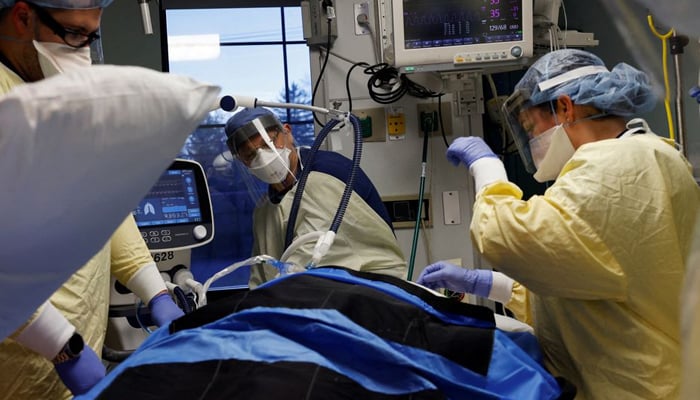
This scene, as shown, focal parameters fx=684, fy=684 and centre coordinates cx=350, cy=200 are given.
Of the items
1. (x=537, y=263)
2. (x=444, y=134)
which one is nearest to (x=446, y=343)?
(x=537, y=263)

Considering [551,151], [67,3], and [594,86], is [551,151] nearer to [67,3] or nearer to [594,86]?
[594,86]

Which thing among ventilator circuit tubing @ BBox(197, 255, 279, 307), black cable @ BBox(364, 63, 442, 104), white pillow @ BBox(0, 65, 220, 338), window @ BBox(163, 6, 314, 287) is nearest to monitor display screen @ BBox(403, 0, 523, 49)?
black cable @ BBox(364, 63, 442, 104)

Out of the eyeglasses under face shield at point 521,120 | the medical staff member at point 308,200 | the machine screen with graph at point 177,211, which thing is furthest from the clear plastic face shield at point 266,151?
the eyeglasses under face shield at point 521,120

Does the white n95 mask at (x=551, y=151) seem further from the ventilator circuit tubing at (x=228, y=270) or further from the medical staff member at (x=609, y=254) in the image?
the ventilator circuit tubing at (x=228, y=270)

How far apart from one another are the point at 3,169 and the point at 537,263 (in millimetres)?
969

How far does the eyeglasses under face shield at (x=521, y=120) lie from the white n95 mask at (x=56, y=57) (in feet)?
3.35

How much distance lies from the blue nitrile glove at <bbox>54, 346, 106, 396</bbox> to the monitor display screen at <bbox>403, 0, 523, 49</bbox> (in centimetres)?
187

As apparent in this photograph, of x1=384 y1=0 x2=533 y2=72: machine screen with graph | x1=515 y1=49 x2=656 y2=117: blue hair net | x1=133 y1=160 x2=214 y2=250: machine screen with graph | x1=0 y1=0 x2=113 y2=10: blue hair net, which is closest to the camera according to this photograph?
x1=0 y1=0 x2=113 y2=10: blue hair net

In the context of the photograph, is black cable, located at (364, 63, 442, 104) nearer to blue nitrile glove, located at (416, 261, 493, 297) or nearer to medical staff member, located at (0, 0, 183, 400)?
blue nitrile glove, located at (416, 261, 493, 297)

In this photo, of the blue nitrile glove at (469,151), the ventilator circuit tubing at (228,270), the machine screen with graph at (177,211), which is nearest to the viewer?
the blue nitrile glove at (469,151)

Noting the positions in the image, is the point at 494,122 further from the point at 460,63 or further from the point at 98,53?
the point at 98,53

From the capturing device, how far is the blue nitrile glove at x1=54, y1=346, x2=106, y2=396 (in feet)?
4.25

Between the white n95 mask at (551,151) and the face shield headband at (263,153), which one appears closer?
the white n95 mask at (551,151)

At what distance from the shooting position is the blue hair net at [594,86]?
1.55 m
